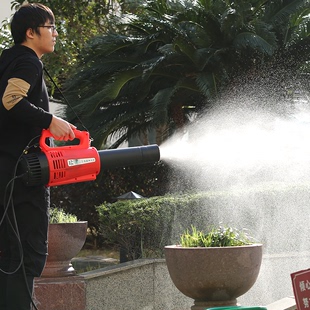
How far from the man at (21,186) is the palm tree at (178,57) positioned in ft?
21.5

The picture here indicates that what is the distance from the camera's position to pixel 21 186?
13.6ft

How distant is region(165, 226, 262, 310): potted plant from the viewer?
5.89 meters

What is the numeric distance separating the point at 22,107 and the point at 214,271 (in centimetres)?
236

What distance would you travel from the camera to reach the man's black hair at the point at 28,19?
4.29 metres

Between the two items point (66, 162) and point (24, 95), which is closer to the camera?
point (24, 95)

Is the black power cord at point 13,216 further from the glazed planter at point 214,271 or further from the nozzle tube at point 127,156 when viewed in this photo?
the glazed planter at point 214,271

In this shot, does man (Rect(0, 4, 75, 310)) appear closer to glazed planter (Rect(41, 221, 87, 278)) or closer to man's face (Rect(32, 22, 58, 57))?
man's face (Rect(32, 22, 58, 57))

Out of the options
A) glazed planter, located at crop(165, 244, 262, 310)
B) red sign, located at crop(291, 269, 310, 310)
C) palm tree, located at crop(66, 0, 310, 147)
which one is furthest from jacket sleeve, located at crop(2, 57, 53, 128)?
palm tree, located at crop(66, 0, 310, 147)

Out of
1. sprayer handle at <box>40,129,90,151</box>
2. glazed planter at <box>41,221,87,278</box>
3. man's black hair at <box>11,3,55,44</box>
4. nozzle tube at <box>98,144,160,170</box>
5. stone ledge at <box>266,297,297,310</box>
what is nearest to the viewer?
sprayer handle at <box>40,129,90,151</box>

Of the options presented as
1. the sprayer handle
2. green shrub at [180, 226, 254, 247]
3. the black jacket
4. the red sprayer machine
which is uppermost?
the black jacket

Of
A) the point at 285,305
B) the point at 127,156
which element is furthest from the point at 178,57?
the point at 127,156

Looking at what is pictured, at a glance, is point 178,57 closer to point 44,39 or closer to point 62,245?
point 62,245

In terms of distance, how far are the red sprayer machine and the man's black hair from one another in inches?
21.1

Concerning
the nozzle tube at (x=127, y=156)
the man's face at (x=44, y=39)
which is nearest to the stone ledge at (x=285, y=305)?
the nozzle tube at (x=127, y=156)
